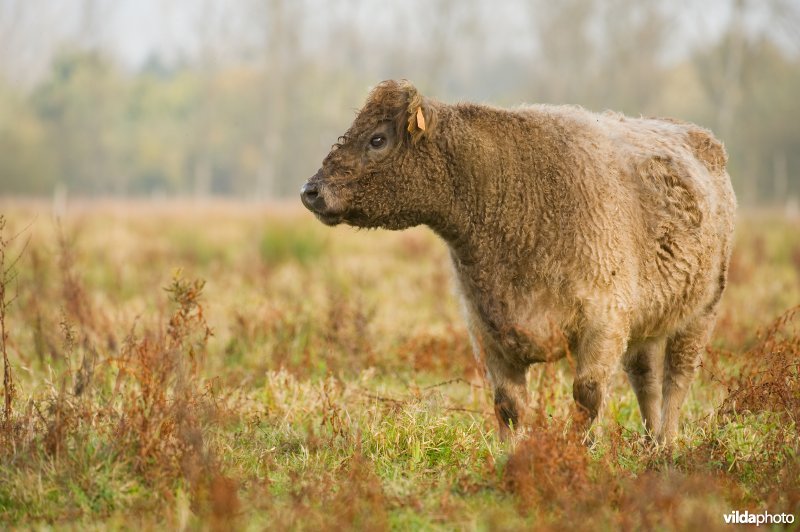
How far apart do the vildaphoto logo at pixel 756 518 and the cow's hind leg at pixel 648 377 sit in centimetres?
212

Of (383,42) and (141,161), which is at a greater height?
(383,42)

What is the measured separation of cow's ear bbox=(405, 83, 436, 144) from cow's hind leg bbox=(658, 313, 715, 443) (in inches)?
101

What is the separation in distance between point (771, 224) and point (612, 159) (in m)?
19.1

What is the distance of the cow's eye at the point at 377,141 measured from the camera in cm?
543

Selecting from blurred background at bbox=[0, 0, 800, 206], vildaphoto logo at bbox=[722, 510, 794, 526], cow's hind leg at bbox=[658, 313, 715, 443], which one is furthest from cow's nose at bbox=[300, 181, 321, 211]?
blurred background at bbox=[0, 0, 800, 206]

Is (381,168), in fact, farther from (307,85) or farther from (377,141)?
(307,85)

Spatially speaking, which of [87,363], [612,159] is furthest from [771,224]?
[87,363]

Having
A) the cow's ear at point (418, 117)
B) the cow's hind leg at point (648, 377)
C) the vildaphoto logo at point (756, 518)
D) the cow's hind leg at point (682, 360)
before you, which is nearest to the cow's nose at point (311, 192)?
the cow's ear at point (418, 117)

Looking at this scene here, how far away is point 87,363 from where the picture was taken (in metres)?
5.60

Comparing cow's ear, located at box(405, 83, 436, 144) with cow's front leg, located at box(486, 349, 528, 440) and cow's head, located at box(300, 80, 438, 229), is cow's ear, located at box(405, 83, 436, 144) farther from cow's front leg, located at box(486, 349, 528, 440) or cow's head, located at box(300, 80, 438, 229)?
cow's front leg, located at box(486, 349, 528, 440)

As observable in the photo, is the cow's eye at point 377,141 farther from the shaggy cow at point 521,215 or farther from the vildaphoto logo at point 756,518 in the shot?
the vildaphoto logo at point 756,518

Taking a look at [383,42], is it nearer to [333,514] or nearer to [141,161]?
[141,161]

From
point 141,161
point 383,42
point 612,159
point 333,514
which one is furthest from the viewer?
point 141,161

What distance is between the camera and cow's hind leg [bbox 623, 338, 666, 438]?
6.60 meters
